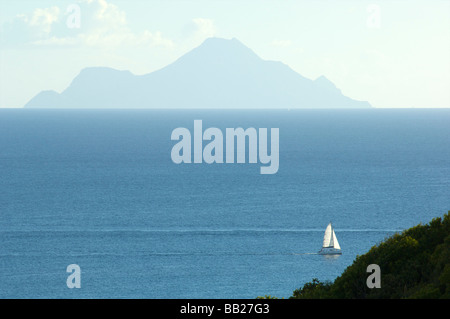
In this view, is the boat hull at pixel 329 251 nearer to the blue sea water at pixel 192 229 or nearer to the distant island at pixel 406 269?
the blue sea water at pixel 192 229

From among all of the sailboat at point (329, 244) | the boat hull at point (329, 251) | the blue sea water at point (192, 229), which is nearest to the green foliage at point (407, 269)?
the blue sea water at point (192, 229)

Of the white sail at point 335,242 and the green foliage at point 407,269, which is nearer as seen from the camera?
the green foliage at point 407,269

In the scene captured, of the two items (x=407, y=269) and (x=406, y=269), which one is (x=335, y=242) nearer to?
(x=406, y=269)

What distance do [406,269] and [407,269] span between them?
0.42 ft

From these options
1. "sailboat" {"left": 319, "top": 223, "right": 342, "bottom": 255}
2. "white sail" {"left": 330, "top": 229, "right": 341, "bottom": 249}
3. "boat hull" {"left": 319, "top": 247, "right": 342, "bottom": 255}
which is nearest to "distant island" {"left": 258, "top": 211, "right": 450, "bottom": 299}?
"sailboat" {"left": 319, "top": 223, "right": 342, "bottom": 255}

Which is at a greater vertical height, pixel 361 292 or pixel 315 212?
pixel 315 212

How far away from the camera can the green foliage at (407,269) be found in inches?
1080

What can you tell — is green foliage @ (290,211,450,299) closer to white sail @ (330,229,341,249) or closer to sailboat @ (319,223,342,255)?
sailboat @ (319,223,342,255)

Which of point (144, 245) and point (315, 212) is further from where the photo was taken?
point (315, 212)

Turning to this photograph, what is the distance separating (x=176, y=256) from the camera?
385ft

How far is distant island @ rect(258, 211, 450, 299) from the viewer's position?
1080 inches
